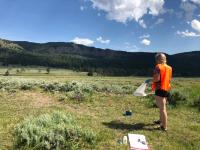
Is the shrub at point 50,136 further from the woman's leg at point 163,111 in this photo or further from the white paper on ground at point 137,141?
the woman's leg at point 163,111

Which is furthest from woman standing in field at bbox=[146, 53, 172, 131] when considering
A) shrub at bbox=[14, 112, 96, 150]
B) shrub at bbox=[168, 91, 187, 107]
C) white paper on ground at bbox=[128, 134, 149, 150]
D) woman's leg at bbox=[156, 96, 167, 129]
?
shrub at bbox=[168, 91, 187, 107]

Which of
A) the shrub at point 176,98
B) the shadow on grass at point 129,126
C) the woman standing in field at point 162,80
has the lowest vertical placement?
the shadow on grass at point 129,126

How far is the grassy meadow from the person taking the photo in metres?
9.28

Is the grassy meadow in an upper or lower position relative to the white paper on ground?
upper

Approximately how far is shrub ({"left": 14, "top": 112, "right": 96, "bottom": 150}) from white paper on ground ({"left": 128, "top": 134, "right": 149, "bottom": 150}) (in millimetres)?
1045

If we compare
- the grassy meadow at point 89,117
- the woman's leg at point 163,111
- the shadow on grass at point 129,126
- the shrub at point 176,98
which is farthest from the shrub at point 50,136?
the shrub at point 176,98

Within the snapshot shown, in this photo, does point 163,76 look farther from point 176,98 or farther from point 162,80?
point 176,98

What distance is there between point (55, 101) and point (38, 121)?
246 inches

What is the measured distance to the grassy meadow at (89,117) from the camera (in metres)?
9.28

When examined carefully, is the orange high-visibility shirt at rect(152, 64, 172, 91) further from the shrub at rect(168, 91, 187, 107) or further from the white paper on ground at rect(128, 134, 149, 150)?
the shrub at rect(168, 91, 187, 107)

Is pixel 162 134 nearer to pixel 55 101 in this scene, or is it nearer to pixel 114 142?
pixel 114 142

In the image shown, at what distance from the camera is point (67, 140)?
9023 mm

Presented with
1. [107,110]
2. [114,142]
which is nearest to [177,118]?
[107,110]

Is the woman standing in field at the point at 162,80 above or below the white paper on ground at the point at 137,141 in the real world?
above
